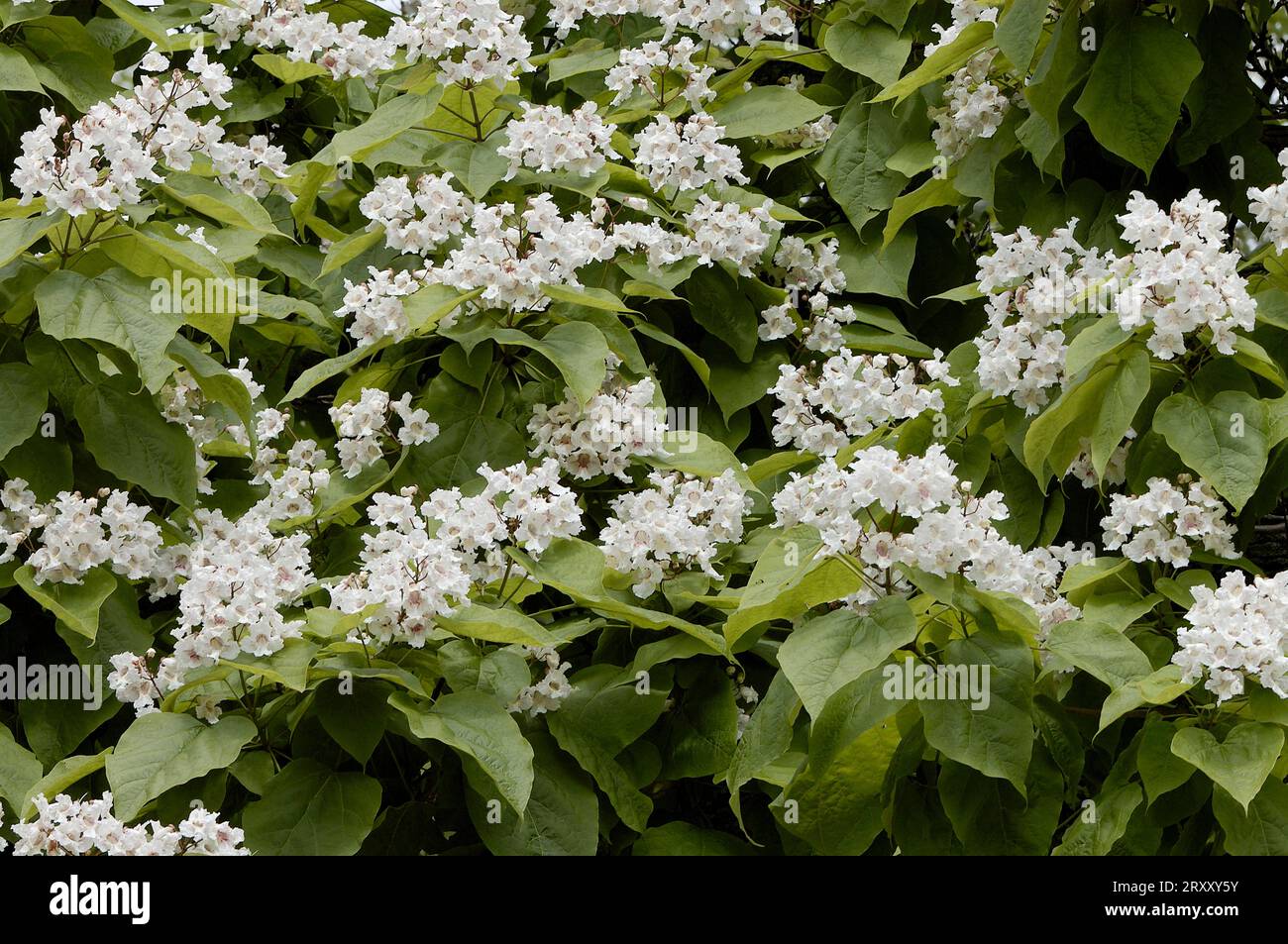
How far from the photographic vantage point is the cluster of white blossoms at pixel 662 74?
5148 mm

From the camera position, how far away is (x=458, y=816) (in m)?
3.94

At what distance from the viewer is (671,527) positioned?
13.3 feet

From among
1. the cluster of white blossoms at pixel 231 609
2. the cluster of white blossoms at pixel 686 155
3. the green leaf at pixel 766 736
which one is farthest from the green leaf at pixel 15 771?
the cluster of white blossoms at pixel 686 155

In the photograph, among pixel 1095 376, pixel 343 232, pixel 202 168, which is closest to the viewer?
pixel 1095 376

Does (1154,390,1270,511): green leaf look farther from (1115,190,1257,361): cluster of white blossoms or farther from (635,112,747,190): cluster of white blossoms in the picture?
(635,112,747,190): cluster of white blossoms

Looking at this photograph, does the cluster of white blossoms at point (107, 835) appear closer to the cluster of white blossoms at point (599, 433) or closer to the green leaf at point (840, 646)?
the green leaf at point (840, 646)

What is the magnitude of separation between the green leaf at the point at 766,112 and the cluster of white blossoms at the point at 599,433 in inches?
48.5

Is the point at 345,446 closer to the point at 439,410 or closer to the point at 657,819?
the point at 439,410

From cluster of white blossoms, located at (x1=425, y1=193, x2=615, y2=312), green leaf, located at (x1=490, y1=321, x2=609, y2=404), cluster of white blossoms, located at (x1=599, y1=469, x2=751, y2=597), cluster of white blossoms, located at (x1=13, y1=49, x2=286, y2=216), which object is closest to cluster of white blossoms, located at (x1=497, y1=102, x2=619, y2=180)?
cluster of white blossoms, located at (x1=425, y1=193, x2=615, y2=312)

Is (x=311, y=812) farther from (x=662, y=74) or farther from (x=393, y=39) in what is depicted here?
(x=662, y=74)

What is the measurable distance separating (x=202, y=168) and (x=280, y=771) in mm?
1942

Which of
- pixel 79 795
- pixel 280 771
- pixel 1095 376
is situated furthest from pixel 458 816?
pixel 1095 376

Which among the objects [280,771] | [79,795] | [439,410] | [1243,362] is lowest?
[79,795]

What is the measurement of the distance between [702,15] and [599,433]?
1753 mm
